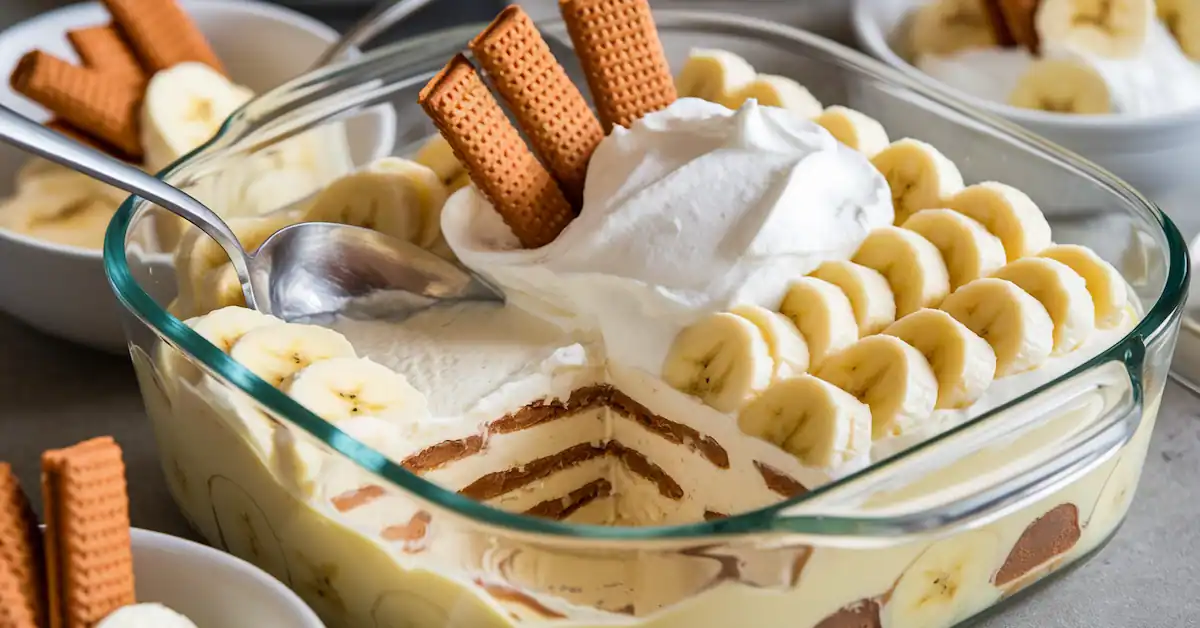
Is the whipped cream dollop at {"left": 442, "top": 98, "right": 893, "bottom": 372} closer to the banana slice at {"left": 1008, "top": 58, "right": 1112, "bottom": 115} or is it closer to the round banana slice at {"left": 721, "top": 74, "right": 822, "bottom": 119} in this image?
the round banana slice at {"left": 721, "top": 74, "right": 822, "bottom": 119}

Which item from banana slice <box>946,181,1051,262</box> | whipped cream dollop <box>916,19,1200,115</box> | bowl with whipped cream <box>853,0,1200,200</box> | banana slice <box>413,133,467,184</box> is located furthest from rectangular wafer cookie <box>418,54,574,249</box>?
whipped cream dollop <box>916,19,1200,115</box>

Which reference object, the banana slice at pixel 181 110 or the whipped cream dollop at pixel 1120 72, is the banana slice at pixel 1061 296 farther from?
the banana slice at pixel 181 110

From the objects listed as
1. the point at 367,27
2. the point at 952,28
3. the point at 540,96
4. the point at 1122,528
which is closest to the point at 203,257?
the point at 540,96

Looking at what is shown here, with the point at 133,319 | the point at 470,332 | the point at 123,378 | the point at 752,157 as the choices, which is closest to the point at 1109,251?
the point at 752,157

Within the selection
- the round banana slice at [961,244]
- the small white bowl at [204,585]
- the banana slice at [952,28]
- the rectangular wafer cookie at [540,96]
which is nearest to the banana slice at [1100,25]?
the banana slice at [952,28]

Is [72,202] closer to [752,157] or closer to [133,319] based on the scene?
[133,319]

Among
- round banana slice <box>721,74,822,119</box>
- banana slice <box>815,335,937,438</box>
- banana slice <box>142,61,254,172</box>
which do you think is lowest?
banana slice <box>815,335,937,438</box>
